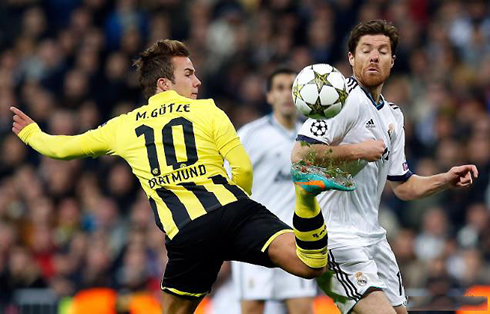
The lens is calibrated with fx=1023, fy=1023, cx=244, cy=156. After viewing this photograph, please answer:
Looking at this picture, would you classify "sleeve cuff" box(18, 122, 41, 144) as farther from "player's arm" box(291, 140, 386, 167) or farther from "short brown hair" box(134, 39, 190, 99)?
"player's arm" box(291, 140, 386, 167)

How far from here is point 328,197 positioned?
625cm

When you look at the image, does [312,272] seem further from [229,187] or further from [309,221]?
[229,187]

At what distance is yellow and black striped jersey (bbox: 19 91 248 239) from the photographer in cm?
614

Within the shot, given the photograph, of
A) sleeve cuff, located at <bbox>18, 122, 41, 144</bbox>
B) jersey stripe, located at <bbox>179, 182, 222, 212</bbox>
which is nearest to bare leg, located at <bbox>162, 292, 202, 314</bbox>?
jersey stripe, located at <bbox>179, 182, 222, 212</bbox>

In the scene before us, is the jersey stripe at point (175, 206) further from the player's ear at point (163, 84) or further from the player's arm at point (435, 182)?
the player's arm at point (435, 182)

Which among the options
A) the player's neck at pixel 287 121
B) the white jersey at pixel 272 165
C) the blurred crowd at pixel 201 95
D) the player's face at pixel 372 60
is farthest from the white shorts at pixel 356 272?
the blurred crowd at pixel 201 95

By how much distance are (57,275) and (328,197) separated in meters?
6.17

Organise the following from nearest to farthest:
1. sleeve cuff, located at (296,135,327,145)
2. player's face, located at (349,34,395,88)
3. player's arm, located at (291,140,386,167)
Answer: player's arm, located at (291,140,386,167), sleeve cuff, located at (296,135,327,145), player's face, located at (349,34,395,88)

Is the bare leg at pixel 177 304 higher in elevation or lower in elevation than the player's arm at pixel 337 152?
lower

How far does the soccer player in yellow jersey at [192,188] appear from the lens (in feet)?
19.8

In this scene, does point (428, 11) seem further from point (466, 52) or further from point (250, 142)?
point (250, 142)

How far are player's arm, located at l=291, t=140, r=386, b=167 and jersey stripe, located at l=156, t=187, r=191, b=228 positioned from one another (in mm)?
790

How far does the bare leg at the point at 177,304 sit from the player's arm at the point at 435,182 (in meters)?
1.52

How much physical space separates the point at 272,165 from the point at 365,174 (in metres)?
2.46
